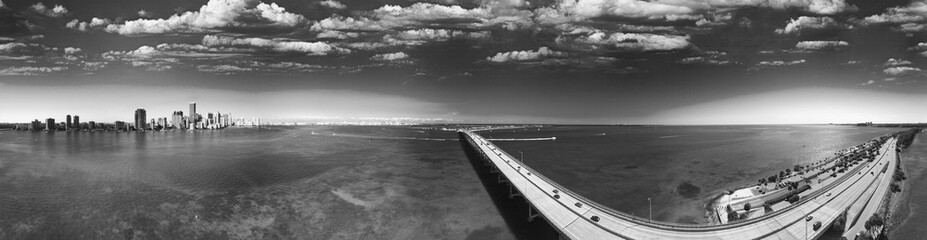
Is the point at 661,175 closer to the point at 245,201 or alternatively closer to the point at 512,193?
the point at 512,193

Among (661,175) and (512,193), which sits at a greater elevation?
(512,193)

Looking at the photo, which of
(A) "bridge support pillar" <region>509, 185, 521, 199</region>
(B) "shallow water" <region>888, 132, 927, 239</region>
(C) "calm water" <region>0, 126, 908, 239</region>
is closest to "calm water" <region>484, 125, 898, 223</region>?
(C) "calm water" <region>0, 126, 908, 239</region>

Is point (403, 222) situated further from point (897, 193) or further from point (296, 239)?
point (897, 193)

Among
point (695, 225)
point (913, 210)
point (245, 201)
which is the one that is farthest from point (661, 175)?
point (245, 201)

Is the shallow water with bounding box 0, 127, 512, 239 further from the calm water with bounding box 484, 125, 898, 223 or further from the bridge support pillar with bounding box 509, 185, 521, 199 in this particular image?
the calm water with bounding box 484, 125, 898, 223

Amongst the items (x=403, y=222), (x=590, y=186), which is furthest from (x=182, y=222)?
(x=590, y=186)

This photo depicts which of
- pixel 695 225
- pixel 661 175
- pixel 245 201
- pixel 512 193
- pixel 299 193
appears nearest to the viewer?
pixel 695 225

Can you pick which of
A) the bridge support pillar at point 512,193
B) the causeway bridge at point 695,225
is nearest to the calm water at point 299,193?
the bridge support pillar at point 512,193

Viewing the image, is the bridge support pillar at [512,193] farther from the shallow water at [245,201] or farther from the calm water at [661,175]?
the calm water at [661,175]

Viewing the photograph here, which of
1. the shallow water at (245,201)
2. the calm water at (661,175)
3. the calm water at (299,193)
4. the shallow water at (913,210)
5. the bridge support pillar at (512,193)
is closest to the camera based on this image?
the shallow water at (245,201)
